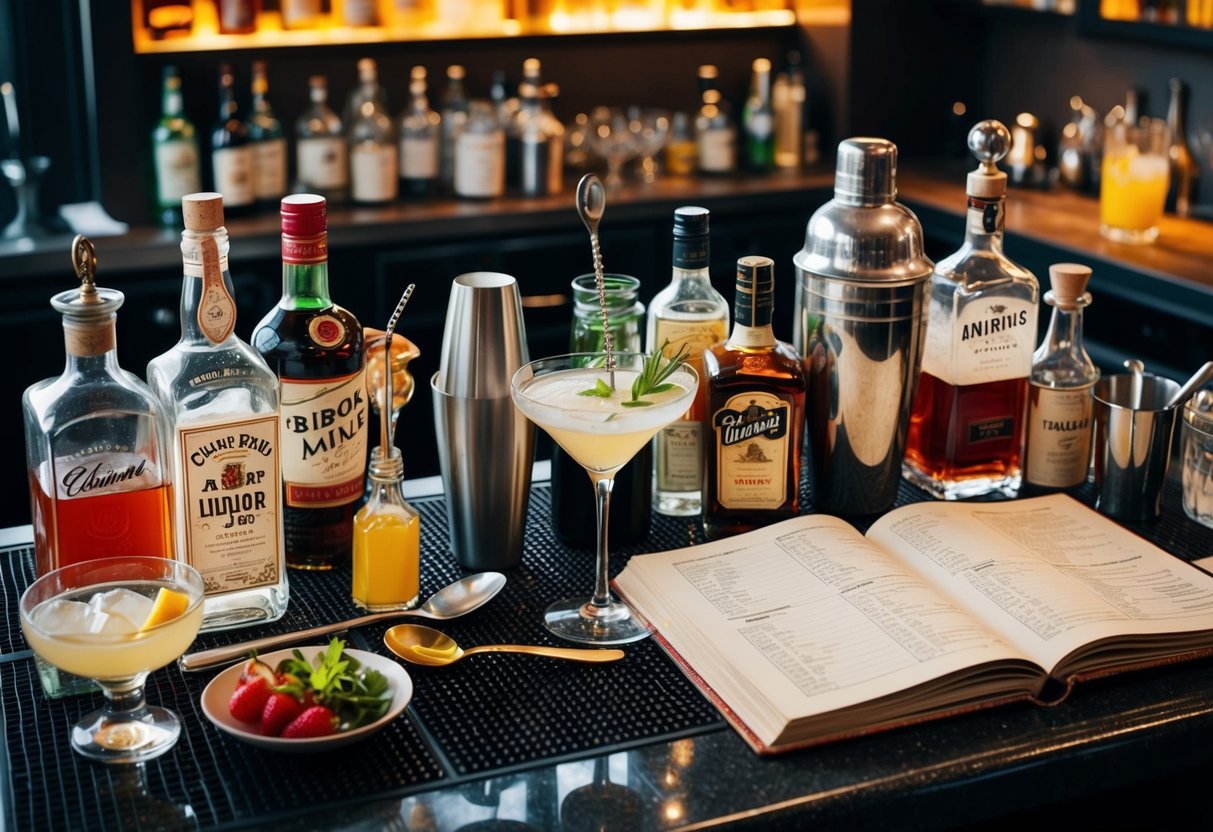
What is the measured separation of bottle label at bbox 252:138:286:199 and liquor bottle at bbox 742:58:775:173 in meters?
1.23

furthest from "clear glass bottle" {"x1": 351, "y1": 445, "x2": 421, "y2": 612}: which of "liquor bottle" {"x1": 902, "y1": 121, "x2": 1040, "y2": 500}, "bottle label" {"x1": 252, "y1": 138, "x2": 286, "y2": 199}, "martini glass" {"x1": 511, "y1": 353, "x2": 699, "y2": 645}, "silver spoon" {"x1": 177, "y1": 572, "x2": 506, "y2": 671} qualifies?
"bottle label" {"x1": 252, "y1": 138, "x2": 286, "y2": 199}

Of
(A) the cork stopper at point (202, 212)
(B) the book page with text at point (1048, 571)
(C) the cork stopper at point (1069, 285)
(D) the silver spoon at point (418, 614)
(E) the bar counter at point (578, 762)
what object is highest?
(A) the cork stopper at point (202, 212)

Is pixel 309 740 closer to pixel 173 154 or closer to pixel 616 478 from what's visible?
A: pixel 616 478

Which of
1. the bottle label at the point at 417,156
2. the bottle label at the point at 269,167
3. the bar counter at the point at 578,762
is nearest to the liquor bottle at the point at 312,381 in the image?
the bar counter at the point at 578,762

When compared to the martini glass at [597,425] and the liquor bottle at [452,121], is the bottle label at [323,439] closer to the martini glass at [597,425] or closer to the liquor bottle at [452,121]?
the martini glass at [597,425]

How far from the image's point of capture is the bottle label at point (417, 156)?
3348mm

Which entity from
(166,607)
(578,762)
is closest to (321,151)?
(166,607)

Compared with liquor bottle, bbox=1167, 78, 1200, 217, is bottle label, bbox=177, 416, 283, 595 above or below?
below

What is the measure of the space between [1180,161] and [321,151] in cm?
199

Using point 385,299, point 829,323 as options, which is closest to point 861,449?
point 829,323

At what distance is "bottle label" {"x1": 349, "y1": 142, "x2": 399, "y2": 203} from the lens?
10.7 ft

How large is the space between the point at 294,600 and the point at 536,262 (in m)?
2.07

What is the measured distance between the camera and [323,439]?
51.6 inches

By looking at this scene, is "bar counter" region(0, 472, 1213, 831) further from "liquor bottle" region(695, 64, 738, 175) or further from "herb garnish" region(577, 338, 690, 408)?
"liquor bottle" region(695, 64, 738, 175)
